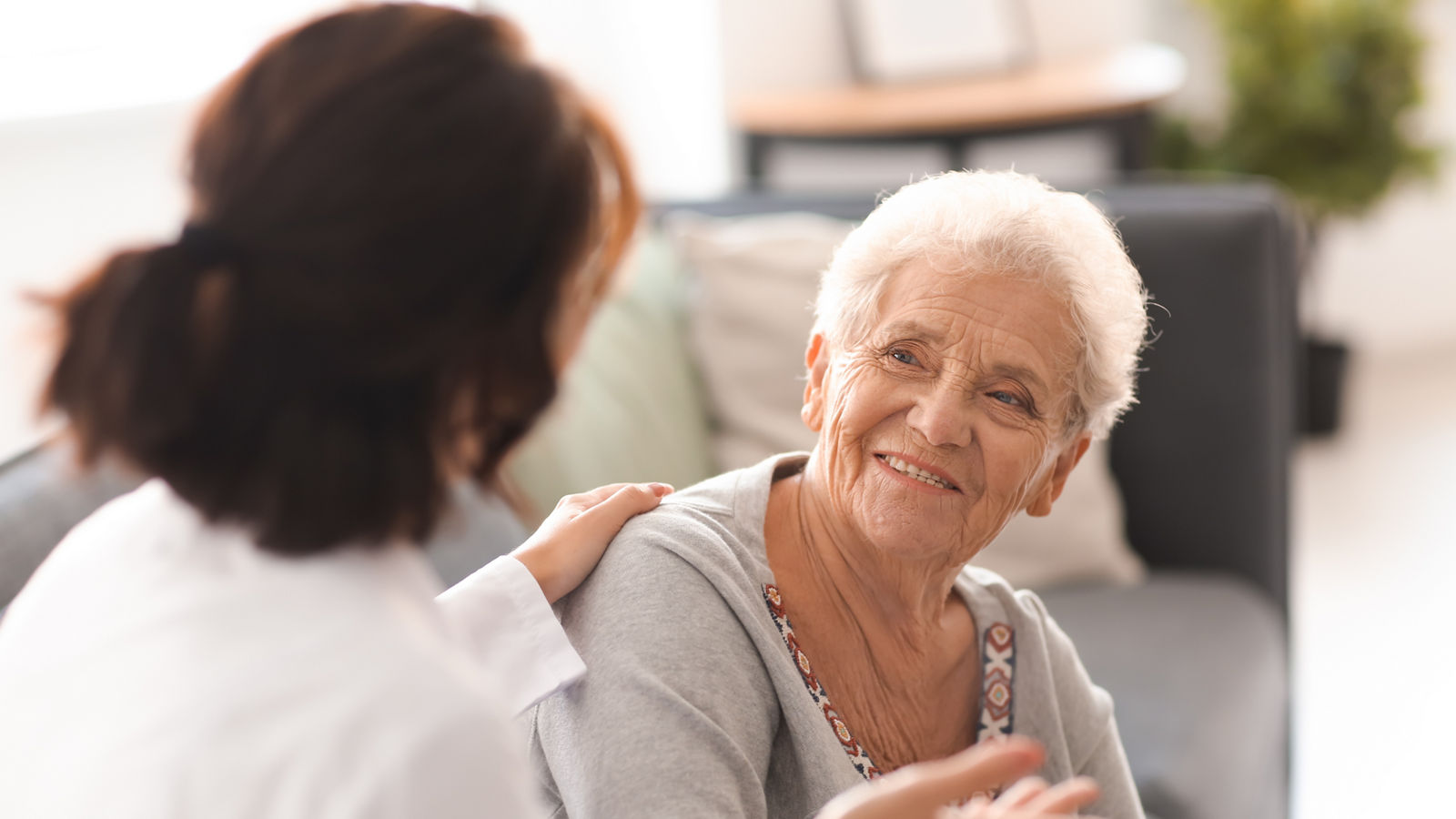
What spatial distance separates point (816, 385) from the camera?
4.45 feet

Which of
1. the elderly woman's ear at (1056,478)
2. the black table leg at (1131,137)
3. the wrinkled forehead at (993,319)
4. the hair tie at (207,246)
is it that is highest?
the hair tie at (207,246)

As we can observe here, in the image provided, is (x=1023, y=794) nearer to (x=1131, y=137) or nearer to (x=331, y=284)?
(x=331, y=284)

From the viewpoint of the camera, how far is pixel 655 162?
3.89 m

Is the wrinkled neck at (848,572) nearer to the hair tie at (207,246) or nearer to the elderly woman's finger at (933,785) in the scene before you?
the elderly woman's finger at (933,785)

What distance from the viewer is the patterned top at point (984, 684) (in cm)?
118

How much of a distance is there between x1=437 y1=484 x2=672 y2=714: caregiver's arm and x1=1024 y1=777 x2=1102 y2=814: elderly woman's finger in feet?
1.21

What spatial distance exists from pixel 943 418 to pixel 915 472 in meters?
0.06

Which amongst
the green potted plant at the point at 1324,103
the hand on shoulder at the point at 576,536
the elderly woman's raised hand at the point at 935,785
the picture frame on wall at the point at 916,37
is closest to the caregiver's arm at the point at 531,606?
the hand on shoulder at the point at 576,536

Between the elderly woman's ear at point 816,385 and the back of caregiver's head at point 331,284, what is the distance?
624 millimetres

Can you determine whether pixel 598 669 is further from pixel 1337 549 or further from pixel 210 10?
pixel 1337 549

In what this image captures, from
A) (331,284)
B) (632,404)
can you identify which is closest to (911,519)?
(331,284)

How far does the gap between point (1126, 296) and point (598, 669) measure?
0.62 m

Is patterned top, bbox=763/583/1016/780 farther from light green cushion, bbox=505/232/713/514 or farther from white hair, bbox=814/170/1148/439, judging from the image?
light green cushion, bbox=505/232/713/514

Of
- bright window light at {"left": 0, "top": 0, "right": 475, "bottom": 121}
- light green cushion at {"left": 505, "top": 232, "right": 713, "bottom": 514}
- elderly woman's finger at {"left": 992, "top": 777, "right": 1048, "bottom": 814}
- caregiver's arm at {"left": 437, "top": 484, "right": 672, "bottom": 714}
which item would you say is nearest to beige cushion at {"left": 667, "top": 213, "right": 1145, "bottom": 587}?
light green cushion at {"left": 505, "top": 232, "right": 713, "bottom": 514}
